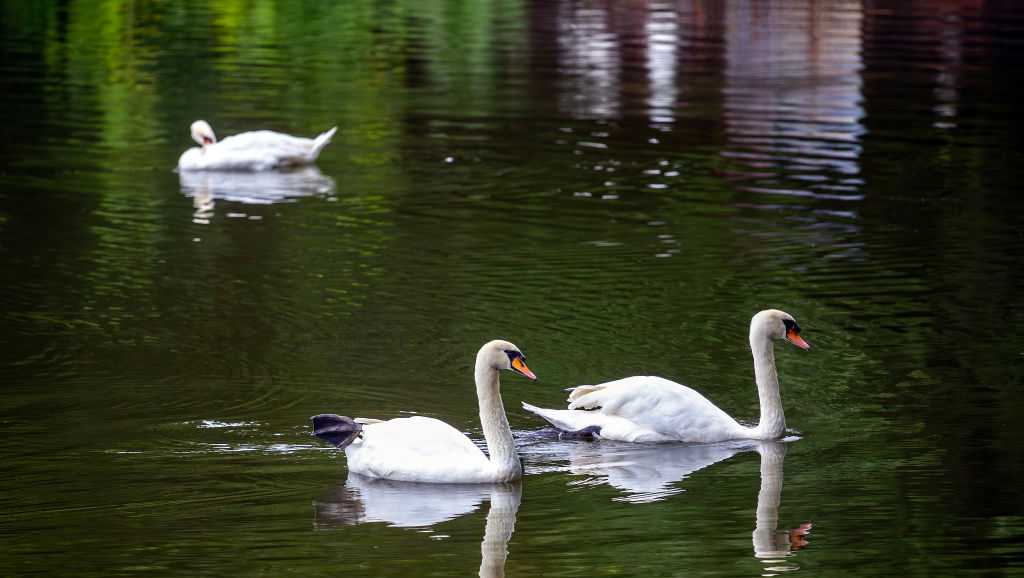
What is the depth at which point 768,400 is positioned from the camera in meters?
12.3

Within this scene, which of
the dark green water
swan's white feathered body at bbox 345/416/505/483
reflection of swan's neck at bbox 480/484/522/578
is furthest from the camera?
swan's white feathered body at bbox 345/416/505/483

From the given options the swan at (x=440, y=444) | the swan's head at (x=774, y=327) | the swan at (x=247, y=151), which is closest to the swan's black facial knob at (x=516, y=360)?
the swan at (x=440, y=444)

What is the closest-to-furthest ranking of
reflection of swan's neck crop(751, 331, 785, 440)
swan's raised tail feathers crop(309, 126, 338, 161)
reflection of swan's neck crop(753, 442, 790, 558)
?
reflection of swan's neck crop(753, 442, 790, 558) < reflection of swan's neck crop(751, 331, 785, 440) < swan's raised tail feathers crop(309, 126, 338, 161)

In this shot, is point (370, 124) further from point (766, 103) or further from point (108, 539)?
point (108, 539)

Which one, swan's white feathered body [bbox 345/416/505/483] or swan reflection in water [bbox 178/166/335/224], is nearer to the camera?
swan's white feathered body [bbox 345/416/505/483]

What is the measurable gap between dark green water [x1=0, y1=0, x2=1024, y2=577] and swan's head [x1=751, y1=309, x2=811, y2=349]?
540 mm

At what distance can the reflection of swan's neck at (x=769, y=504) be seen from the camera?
995 centimetres

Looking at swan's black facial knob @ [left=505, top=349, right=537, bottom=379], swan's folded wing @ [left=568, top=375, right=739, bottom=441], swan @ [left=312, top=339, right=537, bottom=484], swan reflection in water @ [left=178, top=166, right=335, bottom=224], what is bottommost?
swan reflection in water @ [left=178, top=166, right=335, bottom=224]

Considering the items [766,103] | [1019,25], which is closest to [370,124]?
[766,103]

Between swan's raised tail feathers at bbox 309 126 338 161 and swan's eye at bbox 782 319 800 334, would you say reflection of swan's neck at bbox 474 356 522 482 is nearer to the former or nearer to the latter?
swan's eye at bbox 782 319 800 334

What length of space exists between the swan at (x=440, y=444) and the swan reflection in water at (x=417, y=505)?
2.8 inches

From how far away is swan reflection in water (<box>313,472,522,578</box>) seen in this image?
10.2m

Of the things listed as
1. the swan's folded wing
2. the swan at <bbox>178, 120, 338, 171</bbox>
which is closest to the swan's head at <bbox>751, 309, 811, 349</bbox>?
the swan's folded wing

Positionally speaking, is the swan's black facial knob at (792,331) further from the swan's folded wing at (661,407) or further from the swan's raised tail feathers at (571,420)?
the swan's raised tail feathers at (571,420)
